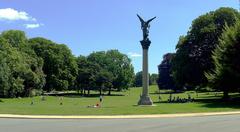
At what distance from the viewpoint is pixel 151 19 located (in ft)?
176

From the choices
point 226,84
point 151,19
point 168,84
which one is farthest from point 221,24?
point 168,84

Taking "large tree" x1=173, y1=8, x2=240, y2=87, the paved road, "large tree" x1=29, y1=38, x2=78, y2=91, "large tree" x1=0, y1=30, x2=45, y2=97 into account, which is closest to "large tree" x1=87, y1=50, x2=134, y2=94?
"large tree" x1=29, y1=38, x2=78, y2=91

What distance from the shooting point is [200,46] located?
7519cm

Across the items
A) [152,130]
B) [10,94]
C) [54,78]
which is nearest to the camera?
[152,130]

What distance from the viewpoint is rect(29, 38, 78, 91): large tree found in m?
119

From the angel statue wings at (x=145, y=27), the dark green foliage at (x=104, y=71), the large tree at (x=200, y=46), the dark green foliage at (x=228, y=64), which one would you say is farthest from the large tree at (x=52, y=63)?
the angel statue wings at (x=145, y=27)

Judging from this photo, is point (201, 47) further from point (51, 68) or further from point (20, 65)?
point (51, 68)

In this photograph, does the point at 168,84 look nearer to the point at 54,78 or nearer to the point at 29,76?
the point at 54,78

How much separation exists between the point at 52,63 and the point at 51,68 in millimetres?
1301

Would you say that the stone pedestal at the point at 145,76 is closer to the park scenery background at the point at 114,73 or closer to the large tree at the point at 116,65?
the park scenery background at the point at 114,73

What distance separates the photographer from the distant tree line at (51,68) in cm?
8775

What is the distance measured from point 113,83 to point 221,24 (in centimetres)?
6421

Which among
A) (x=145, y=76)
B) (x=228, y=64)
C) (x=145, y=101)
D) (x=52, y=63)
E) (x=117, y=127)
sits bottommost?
(x=117, y=127)

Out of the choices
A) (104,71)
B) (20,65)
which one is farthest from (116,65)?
(20,65)
